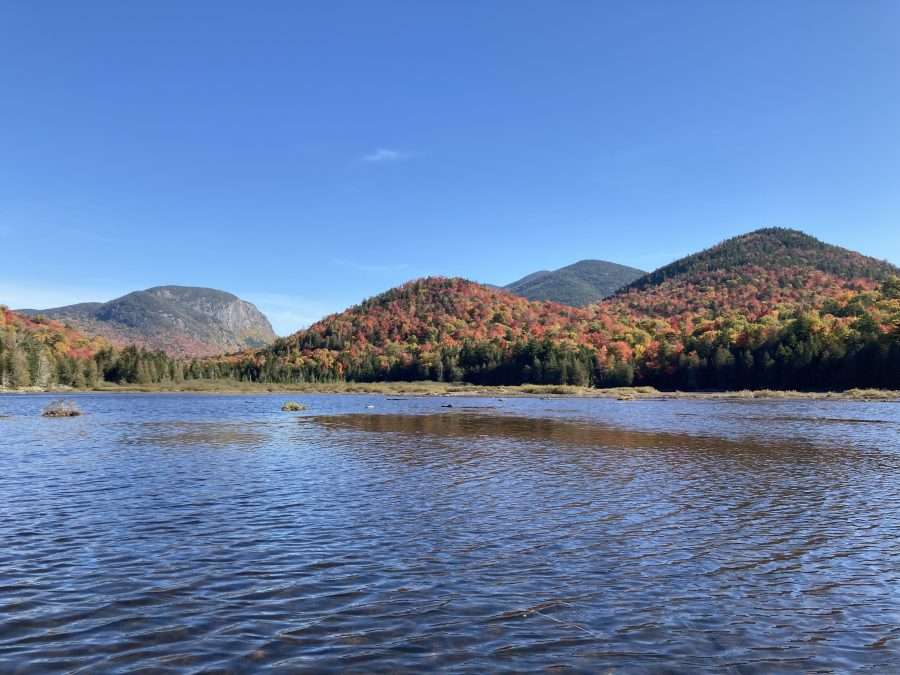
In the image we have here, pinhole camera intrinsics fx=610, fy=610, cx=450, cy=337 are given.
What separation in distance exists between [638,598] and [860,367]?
467ft

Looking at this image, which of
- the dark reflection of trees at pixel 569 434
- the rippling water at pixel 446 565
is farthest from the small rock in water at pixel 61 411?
the rippling water at pixel 446 565

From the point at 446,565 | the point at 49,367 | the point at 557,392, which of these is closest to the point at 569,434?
the point at 446,565

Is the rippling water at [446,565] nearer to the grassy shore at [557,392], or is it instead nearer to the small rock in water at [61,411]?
the small rock in water at [61,411]

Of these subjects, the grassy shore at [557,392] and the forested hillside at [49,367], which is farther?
the forested hillside at [49,367]

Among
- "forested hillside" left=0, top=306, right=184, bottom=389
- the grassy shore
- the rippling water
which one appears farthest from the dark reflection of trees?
"forested hillside" left=0, top=306, right=184, bottom=389

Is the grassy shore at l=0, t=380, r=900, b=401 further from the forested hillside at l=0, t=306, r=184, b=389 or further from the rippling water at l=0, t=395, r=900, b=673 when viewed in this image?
the rippling water at l=0, t=395, r=900, b=673

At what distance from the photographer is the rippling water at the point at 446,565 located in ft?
34.2

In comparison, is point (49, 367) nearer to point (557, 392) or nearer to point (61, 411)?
point (61, 411)

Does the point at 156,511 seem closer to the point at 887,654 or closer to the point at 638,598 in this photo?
the point at 638,598

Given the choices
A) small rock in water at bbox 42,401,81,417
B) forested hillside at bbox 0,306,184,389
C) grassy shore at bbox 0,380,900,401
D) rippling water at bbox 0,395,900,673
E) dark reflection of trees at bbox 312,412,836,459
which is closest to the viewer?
rippling water at bbox 0,395,900,673

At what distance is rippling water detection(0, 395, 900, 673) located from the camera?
10414mm

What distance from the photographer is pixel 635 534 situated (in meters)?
18.4

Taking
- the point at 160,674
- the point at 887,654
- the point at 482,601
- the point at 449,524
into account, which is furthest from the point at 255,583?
the point at 887,654

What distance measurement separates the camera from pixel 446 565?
15.2m
